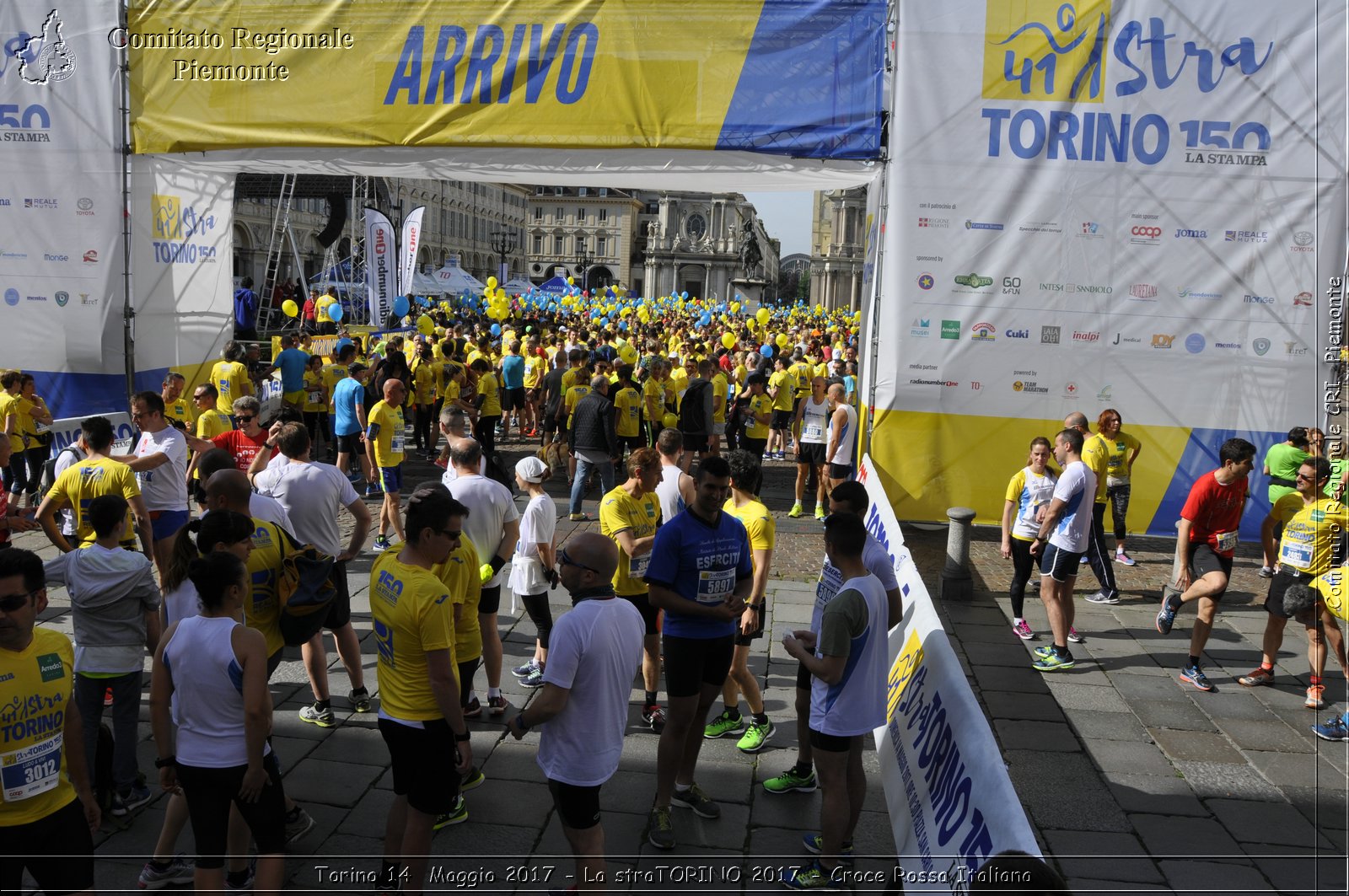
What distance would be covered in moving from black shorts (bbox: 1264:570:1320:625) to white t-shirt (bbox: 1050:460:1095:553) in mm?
1153

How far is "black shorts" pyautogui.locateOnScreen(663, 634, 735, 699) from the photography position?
4422mm

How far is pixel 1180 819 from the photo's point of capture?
4809mm

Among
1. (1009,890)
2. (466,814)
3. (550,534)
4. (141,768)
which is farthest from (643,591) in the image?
(1009,890)

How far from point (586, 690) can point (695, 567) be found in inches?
38.8

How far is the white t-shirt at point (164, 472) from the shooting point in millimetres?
6660

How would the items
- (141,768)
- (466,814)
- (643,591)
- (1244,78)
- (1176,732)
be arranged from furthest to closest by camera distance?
(1244,78) < (1176,732) < (643,591) < (141,768) < (466,814)

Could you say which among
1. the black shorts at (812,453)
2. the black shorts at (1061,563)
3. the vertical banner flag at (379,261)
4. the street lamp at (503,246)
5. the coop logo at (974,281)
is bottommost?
the black shorts at (1061,563)

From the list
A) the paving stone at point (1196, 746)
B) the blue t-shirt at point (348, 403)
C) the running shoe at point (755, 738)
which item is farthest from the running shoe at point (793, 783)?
the blue t-shirt at point (348, 403)

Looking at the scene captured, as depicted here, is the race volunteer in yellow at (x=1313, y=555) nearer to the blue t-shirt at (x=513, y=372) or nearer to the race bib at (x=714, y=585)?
the race bib at (x=714, y=585)

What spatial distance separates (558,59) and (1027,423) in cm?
569

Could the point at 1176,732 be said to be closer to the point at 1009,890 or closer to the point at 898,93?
the point at 1009,890

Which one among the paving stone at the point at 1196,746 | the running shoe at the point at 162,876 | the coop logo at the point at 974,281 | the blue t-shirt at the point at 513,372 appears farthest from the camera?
the blue t-shirt at the point at 513,372

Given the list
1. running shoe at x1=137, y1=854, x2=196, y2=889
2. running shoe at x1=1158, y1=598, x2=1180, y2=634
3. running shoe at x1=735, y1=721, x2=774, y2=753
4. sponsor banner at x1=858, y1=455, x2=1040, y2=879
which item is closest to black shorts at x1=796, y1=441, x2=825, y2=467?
running shoe at x1=1158, y1=598, x2=1180, y2=634

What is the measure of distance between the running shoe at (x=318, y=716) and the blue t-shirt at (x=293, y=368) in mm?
7867
